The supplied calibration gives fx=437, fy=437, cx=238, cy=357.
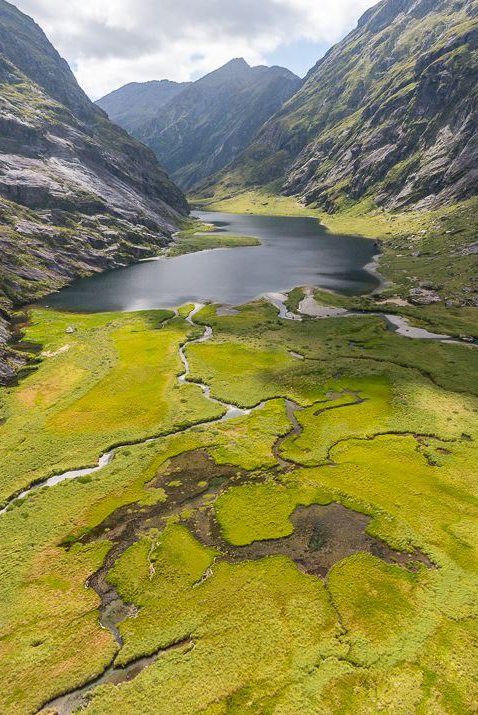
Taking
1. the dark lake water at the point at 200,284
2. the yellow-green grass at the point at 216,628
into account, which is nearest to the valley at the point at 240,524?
the yellow-green grass at the point at 216,628

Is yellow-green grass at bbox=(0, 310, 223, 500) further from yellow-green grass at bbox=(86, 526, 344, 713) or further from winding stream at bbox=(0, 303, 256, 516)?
yellow-green grass at bbox=(86, 526, 344, 713)

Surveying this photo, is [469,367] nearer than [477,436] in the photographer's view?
No

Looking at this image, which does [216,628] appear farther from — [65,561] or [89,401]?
[89,401]

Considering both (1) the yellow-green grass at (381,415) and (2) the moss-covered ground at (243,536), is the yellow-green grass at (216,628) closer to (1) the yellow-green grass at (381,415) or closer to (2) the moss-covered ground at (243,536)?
(2) the moss-covered ground at (243,536)

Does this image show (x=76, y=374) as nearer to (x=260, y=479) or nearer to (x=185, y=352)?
(x=185, y=352)

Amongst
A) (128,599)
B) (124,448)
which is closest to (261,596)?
(128,599)

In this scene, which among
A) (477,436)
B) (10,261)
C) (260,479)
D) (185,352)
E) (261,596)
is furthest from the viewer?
(10,261)

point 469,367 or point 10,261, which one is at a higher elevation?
point 10,261

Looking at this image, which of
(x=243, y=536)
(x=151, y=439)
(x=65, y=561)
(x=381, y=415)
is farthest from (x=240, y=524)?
(x=381, y=415)
